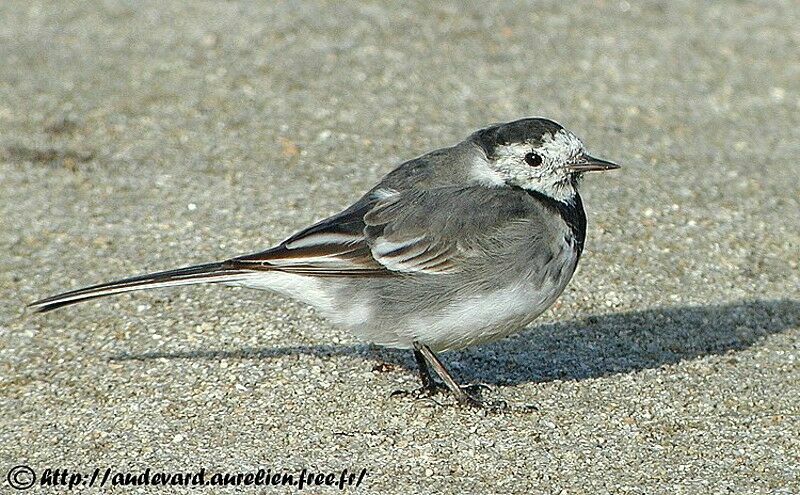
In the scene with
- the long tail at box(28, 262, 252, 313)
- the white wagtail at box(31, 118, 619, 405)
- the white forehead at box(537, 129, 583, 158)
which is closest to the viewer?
the white wagtail at box(31, 118, 619, 405)

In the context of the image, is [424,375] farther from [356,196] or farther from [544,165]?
[356,196]

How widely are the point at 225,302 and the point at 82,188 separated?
1.99m

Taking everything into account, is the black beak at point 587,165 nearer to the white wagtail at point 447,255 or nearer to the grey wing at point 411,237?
the white wagtail at point 447,255

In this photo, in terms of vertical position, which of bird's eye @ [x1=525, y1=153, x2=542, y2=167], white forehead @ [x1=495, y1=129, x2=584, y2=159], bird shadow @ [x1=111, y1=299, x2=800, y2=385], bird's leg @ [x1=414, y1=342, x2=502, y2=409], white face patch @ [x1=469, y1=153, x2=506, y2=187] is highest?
white forehead @ [x1=495, y1=129, x2=584, y2=159]

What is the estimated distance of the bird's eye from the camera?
6.50 meters

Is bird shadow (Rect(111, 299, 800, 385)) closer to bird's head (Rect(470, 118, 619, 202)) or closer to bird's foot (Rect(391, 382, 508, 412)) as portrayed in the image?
bird's foot (Rect(391, 382, 508, 412))

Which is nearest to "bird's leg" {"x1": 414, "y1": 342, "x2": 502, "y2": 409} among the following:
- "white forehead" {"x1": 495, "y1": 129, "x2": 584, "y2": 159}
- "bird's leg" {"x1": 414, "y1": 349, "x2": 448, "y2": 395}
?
"bird's leg" {"x1": 414, "y1": 349, "x2": 448, "y2": 395}

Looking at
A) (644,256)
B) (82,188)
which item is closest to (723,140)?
(644,256)

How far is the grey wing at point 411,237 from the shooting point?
6.25 meters

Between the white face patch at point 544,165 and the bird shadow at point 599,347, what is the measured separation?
98cm

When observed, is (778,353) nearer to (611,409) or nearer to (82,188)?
(611,409)

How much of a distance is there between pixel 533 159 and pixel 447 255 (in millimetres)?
696

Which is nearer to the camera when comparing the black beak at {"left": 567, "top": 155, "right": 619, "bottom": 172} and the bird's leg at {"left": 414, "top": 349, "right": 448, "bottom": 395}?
the black beak at {"left": 567, "top": 155, "right": 619, "bottom": 172}

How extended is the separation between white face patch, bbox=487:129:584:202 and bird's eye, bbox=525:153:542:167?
14mm
